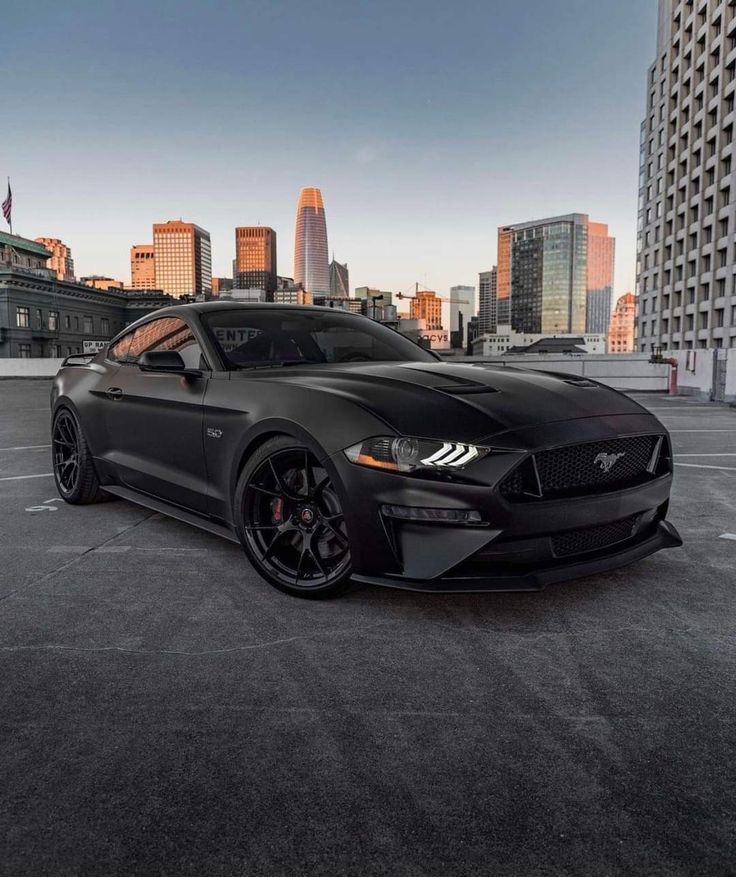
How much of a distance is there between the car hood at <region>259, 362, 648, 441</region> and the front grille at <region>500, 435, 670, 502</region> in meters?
0.15

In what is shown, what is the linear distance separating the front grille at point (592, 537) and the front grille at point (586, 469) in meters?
0.16

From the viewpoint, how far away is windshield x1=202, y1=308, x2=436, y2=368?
12.6 ft

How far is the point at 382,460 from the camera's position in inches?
108

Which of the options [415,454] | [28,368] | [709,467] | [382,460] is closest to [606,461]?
[415,454]

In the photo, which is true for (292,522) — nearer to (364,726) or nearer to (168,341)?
(364,726)

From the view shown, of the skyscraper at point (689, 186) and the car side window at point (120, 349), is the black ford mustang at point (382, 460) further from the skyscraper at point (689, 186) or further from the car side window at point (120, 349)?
the skyscraper at point (689, 186)

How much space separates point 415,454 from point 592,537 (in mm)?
845

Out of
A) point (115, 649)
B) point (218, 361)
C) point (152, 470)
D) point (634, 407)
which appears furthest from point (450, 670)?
point (152, 470)

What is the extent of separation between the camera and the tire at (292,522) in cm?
302

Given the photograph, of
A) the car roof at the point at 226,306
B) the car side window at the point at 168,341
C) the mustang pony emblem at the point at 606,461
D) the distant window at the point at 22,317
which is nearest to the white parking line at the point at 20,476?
the car side window at the point at 168,341

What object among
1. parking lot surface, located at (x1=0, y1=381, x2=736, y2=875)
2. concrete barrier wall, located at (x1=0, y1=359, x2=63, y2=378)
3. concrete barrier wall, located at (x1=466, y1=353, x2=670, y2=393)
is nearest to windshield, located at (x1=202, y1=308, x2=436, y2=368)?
parking lot surface, located at (x1=0, y1=381, x2=736, y2=875)

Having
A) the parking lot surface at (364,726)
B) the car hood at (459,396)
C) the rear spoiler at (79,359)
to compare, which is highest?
the rear spoiler at (79,359)

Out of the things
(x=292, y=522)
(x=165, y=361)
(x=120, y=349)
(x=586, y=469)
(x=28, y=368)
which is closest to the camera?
(x=586, y=469)

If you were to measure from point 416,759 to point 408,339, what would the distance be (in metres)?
3.23
